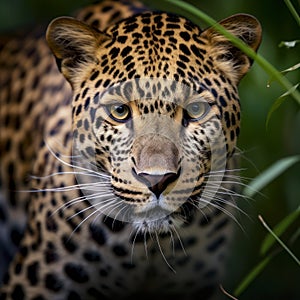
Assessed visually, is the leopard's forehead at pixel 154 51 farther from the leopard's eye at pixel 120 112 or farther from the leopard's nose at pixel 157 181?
the leopard's nose at pixel 157 181

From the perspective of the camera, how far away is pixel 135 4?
5.95 m

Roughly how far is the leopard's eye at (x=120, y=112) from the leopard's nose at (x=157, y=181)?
1.17 ft

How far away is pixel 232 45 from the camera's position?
489 cm

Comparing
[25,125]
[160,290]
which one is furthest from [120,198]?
[25,125]

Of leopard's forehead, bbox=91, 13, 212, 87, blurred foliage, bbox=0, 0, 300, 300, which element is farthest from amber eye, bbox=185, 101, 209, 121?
blurred foliage, bbox=0, 0, 300, 300

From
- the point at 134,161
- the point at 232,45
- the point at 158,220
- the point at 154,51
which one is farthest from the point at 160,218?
the point at 232,45

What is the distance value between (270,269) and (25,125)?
2.24 meters

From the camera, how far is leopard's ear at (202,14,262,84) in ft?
15.8

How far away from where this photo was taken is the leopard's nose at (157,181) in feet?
14.3

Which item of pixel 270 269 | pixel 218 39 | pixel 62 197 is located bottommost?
pixel 270 269

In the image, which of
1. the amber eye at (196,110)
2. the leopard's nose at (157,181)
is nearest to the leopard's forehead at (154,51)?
the amber eye at (196,110)

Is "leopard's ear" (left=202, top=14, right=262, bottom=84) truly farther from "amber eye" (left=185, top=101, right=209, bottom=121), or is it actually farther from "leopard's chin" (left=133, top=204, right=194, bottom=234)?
"leopard's chin" (left=133, top=204, right=194, bottom=234)

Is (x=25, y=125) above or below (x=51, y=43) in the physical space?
below

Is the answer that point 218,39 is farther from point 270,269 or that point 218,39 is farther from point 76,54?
point 270,269
